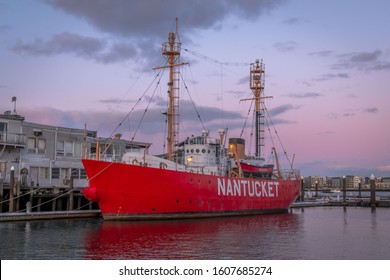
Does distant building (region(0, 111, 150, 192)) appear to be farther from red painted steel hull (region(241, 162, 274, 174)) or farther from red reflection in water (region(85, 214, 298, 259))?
red reflection in water (region(85, 214, 298, 259))

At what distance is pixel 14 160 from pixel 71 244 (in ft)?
56.4

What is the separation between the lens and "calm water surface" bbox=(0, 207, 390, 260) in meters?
18.2

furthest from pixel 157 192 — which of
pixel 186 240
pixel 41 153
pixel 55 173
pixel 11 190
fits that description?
pixel 41 153

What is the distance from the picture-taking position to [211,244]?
816 inches

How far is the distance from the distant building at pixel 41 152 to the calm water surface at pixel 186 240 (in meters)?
7.70

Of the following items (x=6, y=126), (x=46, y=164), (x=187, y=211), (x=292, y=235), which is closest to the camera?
(x=292, y=235)

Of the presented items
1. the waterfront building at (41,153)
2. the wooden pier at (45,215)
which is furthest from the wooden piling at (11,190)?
the wooden pier at (45,215)

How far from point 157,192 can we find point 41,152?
43.6 feet

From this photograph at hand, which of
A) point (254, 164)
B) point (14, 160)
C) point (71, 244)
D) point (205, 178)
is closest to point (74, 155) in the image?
point (14, 160)

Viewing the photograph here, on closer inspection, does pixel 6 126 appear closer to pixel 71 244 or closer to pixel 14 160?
pixel 14 160

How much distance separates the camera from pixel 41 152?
3719cm

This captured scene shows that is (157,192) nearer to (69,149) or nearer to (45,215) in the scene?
(45,215)

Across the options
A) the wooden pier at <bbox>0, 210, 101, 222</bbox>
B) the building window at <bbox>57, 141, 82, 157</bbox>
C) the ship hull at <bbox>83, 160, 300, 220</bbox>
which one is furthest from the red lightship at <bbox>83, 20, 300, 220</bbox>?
the building window at <bbox>57, 141, 82, 157</bbox>

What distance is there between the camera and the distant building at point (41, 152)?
34.2 meters
